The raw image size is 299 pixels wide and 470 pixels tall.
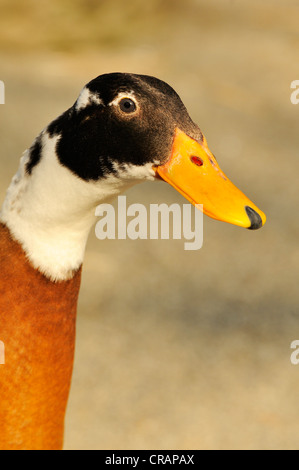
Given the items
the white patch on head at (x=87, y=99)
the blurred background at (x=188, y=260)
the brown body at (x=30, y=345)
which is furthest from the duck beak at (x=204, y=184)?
the blurred background at (x=188, y=260)

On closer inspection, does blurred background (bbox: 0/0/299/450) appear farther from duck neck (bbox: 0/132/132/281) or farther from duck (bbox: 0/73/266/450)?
duck neck (bbox: 0/132/132/281)

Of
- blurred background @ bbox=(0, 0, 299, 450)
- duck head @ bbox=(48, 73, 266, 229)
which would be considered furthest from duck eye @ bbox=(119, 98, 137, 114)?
blurred background @ bbox=(0, 0, 299, 450)

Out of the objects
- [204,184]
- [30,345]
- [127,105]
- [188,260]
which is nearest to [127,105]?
[127,105]

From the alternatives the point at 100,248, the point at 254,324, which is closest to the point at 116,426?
the point at 254,324

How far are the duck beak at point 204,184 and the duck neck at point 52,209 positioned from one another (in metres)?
0.07

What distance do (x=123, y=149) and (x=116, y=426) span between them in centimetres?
104

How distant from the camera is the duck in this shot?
86 centimetres

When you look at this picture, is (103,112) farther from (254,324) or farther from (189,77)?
(189,77)

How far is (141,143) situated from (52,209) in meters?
0.16

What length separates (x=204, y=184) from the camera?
0.89 m

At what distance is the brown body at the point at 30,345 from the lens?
0.97m

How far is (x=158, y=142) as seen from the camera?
0.86m

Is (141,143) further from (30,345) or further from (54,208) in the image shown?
(30,345)

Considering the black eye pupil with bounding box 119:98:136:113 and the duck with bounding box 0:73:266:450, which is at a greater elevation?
the black eye pupil with bounding box 119:98:136:113
